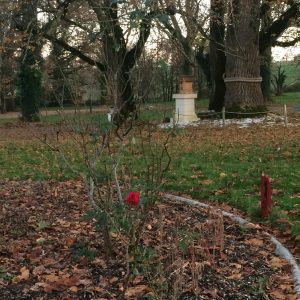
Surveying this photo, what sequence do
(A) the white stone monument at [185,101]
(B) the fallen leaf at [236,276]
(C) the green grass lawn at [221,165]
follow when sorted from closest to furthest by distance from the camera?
1. (B) the fallen leaf at [236,276]
2. (C) the green grass lawn at [221,165]
3. (A) the white stone monument at [185,101]

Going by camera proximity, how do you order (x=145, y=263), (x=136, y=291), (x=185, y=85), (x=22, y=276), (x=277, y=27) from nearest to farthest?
1. (x=136, y=291)
2. (x=145, y=263)
3. (x=22, y=276)
4. (x=185, y=85)
5. (x=277, y=27)

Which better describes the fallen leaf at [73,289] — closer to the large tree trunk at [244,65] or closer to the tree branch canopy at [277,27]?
the large tree trunk at [244,65]

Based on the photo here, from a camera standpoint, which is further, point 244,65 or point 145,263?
point 244,65

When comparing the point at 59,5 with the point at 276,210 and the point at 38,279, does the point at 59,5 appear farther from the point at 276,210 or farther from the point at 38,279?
the point at 38,279

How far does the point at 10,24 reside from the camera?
2156 cm

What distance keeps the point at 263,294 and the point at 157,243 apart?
52.7 inches

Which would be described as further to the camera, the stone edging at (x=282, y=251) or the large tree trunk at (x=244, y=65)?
the large tree trunk at (x=244, y=65)

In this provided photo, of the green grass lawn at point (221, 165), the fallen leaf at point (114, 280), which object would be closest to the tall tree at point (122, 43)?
the green grass lawn at point (221, 165)

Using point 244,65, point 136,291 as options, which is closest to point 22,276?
point 136,291

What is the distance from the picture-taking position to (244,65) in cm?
1970

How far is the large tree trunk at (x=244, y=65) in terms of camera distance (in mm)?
19578

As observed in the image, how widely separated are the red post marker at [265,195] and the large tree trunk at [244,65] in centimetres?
1375

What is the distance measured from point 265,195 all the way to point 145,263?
2.51 metres

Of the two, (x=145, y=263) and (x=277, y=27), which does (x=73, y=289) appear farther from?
(x=277, y=27)
